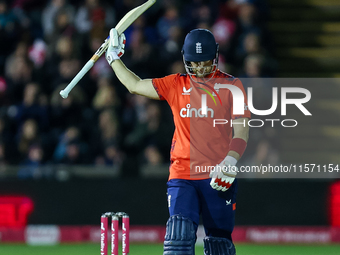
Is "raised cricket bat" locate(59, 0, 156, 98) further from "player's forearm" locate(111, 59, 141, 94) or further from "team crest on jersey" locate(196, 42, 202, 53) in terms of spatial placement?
"team crest on jersey" locate(196, 42, 202, 53)

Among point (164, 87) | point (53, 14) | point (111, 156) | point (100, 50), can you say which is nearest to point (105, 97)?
point (111, 156)

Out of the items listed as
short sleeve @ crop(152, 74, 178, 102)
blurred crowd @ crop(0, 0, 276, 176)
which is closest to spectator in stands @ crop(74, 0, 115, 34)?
blurred crowd @ crop(0, 0, 276, 176)

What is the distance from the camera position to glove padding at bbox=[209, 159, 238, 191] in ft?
16.0

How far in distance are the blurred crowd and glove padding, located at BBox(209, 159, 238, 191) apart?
160 inches

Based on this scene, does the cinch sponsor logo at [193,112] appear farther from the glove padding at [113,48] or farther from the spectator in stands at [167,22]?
the spectator in stands at [167,22]

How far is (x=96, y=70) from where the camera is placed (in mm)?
10289

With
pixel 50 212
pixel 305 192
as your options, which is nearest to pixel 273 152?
pixel 305 192

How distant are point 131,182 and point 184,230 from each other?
165 inches

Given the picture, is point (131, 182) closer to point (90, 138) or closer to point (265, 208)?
point (90, 138)

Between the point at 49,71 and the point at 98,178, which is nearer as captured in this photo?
the point at 98,178

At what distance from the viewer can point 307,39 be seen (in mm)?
11609

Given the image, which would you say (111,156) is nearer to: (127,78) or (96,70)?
(96,70)

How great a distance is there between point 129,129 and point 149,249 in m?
1.85

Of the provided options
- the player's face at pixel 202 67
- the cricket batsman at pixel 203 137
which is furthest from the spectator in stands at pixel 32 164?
the player's face at pixel 202 67
